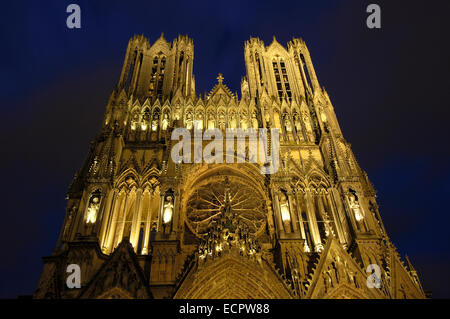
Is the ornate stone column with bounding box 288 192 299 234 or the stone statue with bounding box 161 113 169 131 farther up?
the stone statue with bounding box 161 113 169 131

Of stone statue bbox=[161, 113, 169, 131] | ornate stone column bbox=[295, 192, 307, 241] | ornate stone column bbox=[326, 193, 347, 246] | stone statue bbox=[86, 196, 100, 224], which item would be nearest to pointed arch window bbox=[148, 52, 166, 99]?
stone statue bbox=[161, 113, 169, 131]

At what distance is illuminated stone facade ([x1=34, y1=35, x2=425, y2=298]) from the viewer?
15.6 meters

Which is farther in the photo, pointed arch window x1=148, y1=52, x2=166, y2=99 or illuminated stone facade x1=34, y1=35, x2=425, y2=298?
pointed arch window x1=148, y1=52, x2=166, y2=99

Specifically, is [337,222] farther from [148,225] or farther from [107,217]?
[107,217]

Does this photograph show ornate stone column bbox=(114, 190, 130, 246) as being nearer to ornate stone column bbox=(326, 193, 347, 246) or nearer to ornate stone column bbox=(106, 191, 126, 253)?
ornate stone column bbox=(106, 191, 126, 253)

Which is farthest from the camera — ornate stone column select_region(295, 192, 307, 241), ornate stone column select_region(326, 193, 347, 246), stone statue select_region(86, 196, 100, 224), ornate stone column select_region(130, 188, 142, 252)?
ornate stone column select_region(295, 192, 307, 241)

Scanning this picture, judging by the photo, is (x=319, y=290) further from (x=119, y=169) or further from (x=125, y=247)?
(x=119, y=169)

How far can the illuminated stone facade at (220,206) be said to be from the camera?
1562cm

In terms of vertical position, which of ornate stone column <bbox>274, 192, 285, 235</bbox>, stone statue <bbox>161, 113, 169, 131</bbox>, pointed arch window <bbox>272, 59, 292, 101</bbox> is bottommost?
ornate stone column <bbox>274, 192, 285, 235</bbox>

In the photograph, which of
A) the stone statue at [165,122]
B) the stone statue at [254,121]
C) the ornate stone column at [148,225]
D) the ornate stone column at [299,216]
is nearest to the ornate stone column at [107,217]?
the ornate stone column at [148,225]

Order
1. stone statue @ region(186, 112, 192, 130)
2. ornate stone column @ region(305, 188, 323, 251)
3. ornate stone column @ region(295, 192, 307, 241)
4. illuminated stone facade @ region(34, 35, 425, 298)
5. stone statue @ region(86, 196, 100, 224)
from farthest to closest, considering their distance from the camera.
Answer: stone statue @ region(186, 112, 192, 130) → ornate stone column @ region(295, 192, 307, 241) → ornate stone column @ region(305, 188, 323, 251) → stone statue @ region(86, 196, 100, 224) → illuminated stone facade @ region(34, 35, 425, 298)

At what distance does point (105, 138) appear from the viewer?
2173 cm

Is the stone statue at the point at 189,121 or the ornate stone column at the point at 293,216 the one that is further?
the stone statue at the point at 189,121

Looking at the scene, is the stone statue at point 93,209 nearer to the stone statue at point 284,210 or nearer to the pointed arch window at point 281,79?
the stone statue at point 284,210
